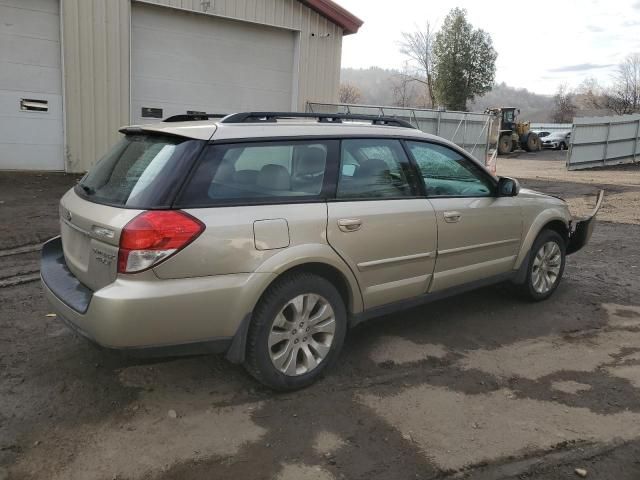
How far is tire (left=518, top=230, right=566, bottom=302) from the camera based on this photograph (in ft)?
16.6

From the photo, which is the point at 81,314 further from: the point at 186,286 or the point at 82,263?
the point at 186,286

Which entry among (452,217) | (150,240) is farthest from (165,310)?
(452,217)

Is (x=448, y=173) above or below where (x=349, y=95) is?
below

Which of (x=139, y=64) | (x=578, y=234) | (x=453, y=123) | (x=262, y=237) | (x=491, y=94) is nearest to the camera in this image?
(x=262, y=237)

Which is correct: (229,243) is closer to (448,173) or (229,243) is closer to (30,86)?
(448,173)

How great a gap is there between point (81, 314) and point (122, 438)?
0.67 meters

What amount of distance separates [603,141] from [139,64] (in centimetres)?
1753

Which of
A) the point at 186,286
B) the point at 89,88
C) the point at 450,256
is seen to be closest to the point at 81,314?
the point at 186,286

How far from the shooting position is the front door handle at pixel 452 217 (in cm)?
410

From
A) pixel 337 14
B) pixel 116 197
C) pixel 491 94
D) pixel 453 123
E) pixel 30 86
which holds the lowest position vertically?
pixel 116 197

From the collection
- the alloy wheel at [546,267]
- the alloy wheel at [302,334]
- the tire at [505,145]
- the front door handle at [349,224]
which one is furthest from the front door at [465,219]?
the tire at [505,145]

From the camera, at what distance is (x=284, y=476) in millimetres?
2635

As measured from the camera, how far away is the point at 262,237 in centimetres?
310

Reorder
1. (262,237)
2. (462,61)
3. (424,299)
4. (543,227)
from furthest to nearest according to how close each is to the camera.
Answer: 1. (462,61)
2. (543,227)
3. (424,299)
4. (262,237)
